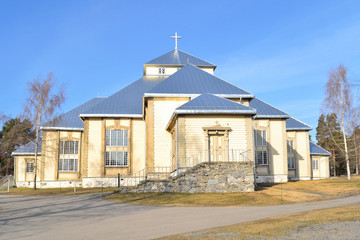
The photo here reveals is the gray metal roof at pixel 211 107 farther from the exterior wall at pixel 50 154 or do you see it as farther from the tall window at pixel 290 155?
the exterior wall at pixel 50 154

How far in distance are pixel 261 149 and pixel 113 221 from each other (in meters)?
23.9

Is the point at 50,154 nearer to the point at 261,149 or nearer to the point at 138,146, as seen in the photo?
the point at 138,146

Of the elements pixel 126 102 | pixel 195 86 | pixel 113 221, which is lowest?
pixel 113 221

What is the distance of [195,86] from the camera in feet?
97.2

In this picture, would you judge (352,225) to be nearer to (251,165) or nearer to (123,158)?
(251,165)

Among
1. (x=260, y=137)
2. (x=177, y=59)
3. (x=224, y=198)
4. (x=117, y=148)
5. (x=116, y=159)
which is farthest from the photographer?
(x=177, y=59)

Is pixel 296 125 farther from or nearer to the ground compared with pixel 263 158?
farther from the ground

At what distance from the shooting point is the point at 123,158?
3453 centimetres

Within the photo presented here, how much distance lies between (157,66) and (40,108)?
12.8 metres

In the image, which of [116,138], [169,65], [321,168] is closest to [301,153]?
[321,168]

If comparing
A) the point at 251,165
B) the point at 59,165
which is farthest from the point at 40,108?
the point at 251,165

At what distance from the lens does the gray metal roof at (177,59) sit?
132 feet

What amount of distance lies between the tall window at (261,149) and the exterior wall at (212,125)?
11146mm

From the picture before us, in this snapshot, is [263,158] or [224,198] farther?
[263,158]
